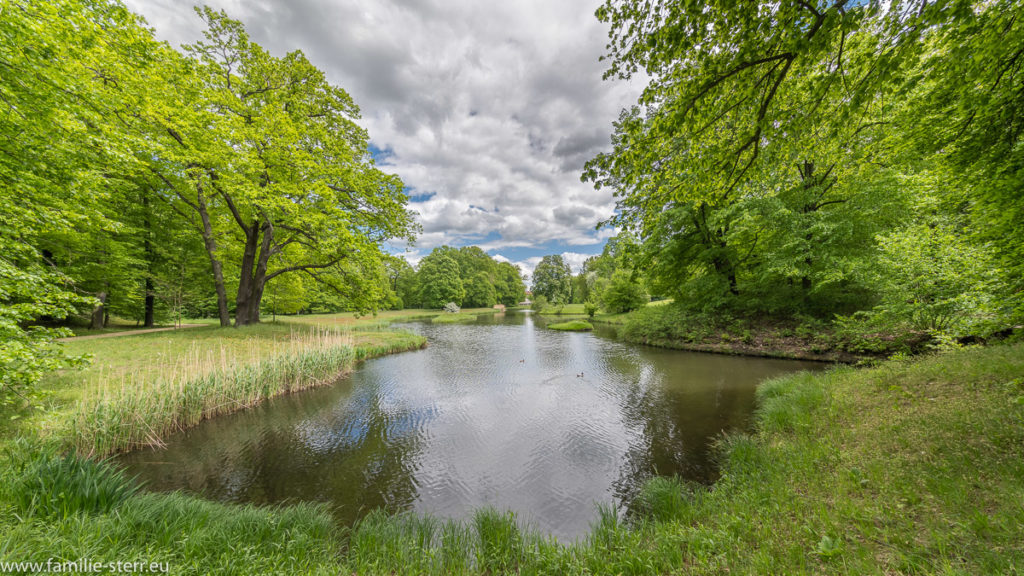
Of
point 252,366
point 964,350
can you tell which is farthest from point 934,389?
point 252,366

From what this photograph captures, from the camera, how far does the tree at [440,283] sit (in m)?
56.1

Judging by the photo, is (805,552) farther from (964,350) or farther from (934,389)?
(964,350)

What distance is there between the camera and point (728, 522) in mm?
→ 3068

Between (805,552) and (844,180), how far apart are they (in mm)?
18222

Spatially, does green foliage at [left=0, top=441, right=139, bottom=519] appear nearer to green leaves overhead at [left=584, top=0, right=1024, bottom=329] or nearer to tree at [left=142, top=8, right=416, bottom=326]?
green leaves overhead at [left=584, top=0, right=1024, bottom=329]

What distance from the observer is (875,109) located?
8.52 m

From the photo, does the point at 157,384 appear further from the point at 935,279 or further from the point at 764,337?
the point at 764,337

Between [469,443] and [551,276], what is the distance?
6591cm

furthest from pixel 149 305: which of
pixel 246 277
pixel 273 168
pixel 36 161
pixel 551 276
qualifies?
pixel 551 276

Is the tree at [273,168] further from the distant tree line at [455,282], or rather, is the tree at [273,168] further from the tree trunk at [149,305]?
the distant tree line at [455,282]

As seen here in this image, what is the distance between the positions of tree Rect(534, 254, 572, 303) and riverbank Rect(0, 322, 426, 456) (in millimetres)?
56340

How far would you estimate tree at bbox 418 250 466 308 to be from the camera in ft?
184

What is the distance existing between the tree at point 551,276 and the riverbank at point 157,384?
5634 cm

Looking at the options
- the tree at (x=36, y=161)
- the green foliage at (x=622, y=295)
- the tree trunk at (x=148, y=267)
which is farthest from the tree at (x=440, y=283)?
the tree at (x=36, y=161)
